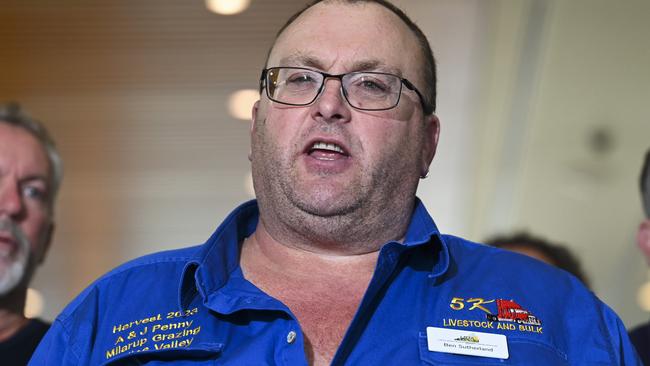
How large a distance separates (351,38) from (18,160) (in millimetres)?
1088

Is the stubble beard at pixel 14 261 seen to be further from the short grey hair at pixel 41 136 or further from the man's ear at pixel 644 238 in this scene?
the man's ear at pixel 644 238

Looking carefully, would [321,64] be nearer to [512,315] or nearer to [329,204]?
[329,204]

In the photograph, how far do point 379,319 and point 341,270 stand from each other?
21 cm

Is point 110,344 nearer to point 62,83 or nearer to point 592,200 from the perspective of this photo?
point 592,200

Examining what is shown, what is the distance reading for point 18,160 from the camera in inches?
102

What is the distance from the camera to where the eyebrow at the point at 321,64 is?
197 centimetres

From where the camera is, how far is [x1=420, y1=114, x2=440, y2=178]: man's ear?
2.11 metres

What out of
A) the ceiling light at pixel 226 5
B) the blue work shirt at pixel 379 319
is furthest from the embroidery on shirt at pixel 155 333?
the ceiling light at pixel 226 5

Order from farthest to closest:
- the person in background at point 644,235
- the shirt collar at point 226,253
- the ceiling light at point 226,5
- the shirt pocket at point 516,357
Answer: the ceiling light at point 226,5 < the person in background at point 644,235 < the shirt collar at point 226,253 < the shirt pocket at point 516,357

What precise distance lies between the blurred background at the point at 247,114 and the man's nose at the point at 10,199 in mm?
794

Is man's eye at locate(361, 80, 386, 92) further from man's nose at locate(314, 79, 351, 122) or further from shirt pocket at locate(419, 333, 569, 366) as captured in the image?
shirt pocket at locate(419, 333, 569, 366)

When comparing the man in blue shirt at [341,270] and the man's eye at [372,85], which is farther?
the man's eye at [372,85]

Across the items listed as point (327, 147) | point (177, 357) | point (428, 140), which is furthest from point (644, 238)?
point (177, 357)

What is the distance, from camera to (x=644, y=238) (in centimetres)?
298
